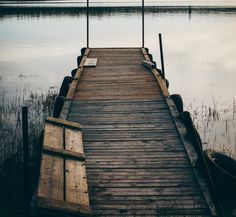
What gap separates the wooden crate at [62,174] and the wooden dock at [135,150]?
298mm

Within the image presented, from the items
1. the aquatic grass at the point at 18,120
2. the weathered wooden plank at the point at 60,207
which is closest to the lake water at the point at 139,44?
the aquatic grass at the point at 18,120

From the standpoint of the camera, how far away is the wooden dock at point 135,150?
18.7 feet

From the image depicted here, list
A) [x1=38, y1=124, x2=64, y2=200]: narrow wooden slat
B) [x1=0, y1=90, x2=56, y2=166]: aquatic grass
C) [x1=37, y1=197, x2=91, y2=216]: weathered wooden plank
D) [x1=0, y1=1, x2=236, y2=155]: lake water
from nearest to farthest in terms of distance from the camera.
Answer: [x1=37, y1=197, x2=91, y2=216]: weathered wooden plank < [x1=38, y1=124, x2=64, y2=200]: narrow wooden slat < [x1=0, y1=90, x2=56, y2=166]: aquatic grass < [x1=0, y1=1, x2=236, y2=155]: lake water

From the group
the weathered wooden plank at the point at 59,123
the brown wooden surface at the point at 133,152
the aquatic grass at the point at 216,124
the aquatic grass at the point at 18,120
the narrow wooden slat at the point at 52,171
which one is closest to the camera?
the narrow wooden slat at the point at 52,171

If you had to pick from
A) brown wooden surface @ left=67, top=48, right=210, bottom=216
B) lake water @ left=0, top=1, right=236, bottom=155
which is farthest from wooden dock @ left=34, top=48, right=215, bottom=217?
lake water @ left=0, top=1, right=236, bottom=155

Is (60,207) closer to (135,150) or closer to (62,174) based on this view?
(62,174)

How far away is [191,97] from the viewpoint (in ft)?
53.8

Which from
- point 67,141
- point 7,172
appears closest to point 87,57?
point 7,172

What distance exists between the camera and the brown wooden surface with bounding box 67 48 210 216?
571cm

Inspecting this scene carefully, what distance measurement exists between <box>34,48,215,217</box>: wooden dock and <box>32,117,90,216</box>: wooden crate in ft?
0.98

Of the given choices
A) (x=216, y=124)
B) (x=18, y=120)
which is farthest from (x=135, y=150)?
(x=216, y=124)

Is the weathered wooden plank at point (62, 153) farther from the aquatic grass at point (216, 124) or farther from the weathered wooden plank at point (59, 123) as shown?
the aquatic grass at point (216, 124)

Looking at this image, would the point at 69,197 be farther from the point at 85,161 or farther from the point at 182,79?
the point at 182,79

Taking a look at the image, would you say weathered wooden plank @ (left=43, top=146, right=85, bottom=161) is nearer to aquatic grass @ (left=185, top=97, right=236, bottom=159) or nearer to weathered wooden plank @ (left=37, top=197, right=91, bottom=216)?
weathered wooden plank @ (left=37, top=197, right=91, bottom=216)
